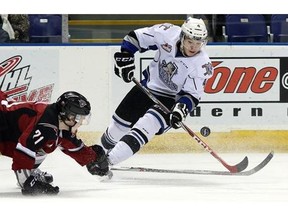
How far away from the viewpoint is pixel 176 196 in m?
4.44

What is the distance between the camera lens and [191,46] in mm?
5000

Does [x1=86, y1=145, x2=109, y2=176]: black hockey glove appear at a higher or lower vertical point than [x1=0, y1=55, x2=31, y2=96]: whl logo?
lower

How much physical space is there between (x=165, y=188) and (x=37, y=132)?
0.91 meters

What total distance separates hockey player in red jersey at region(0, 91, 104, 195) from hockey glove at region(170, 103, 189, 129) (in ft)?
2.18

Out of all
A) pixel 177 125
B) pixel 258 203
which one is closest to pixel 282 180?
pixel 177 125

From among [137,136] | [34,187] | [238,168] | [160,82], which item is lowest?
[238,168]

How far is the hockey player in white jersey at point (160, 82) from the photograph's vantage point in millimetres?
4926

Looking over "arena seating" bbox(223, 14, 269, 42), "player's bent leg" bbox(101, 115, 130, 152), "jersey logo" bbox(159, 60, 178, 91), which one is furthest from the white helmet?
"arena seating" bbox(223, 14, 269, 42)

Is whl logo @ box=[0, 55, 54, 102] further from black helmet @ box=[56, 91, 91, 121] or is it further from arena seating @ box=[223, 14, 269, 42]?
black helmet @ box=[56, 91, 91, 121]

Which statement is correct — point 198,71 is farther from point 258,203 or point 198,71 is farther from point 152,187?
point 258,203

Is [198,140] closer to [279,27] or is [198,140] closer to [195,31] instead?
[195,31]

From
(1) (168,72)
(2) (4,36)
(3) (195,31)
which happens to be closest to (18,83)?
(2) (4,36)

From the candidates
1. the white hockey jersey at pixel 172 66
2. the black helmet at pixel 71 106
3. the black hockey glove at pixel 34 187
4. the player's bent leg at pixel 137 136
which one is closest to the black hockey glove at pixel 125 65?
the white hockey jersey at pixel 172 66

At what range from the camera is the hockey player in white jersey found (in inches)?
194
